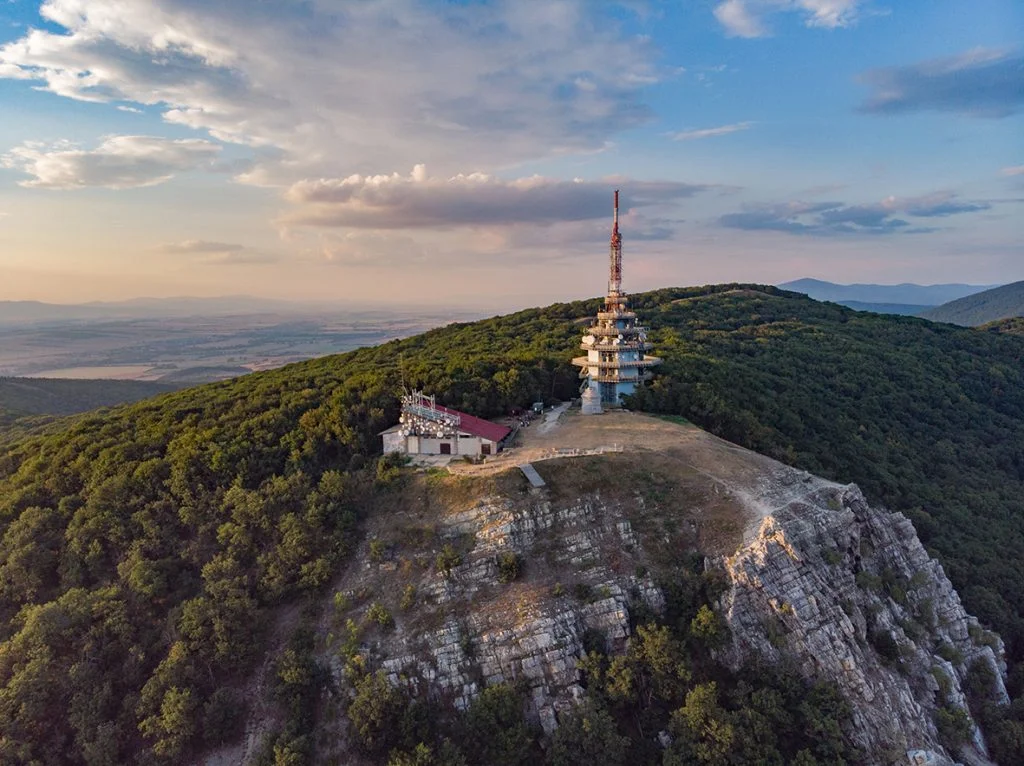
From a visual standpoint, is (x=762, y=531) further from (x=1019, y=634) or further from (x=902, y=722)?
(x=1019, y=634)

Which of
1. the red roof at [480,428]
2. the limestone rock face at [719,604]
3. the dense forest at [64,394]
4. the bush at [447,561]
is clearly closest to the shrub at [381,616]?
the limestone rock face at [719,604]

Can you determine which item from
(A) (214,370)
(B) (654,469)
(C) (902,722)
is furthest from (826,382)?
(A) (214,370)

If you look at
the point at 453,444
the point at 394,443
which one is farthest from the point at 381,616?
the point at 394,443

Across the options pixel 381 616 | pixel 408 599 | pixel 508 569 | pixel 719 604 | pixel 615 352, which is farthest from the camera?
pixel 615 352

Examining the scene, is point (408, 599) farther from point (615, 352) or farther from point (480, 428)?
point (615, 352)

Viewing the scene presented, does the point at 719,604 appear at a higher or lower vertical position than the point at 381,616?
lower

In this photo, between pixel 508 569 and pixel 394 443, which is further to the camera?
pixel 394 443

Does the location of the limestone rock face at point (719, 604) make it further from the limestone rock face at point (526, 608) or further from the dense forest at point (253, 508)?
the dense forest at point (253, 508)

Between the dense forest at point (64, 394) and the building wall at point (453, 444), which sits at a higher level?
the building wall at point (453, 444)
